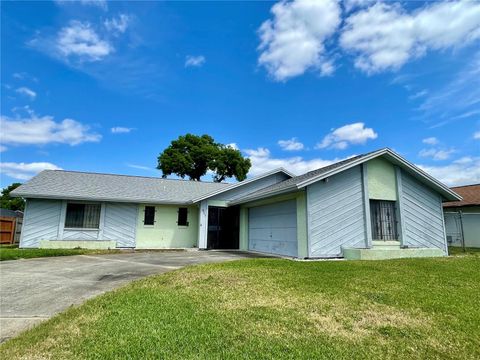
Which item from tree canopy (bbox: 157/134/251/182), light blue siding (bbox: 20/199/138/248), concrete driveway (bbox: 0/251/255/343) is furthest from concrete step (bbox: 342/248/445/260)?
tree canopy (bbox: 157/134/251/182)

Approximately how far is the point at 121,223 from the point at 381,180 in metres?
13.4

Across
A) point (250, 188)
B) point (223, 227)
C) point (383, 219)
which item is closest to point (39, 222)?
point (223, 227)

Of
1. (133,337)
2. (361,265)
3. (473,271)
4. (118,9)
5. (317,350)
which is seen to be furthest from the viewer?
(118,9)

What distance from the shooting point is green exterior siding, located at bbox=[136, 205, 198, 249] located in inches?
672

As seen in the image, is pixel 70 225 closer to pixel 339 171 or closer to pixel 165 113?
pixel 165 113

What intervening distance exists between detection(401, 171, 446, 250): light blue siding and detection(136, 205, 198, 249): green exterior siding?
11293 mm

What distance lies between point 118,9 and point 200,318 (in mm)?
11397

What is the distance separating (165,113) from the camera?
19172mm

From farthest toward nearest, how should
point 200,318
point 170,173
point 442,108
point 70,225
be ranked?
point 170,173 < point 70,225 < point 442,108 < point 200,318

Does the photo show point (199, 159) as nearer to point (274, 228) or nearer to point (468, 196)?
point (274, 228)

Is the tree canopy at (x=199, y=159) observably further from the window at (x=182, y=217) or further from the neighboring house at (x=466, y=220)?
the neighboring house at (x=466, y=220)

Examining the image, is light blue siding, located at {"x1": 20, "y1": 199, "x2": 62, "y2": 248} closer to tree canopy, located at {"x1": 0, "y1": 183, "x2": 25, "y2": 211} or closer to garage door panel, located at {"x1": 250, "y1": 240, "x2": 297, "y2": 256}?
garage door panel, located at {"x1": 250, "y1": 240, "x2": 297, "y2": 256}

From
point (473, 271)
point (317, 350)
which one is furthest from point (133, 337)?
point (473, 271)

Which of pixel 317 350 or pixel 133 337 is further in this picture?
pixel 133 337
